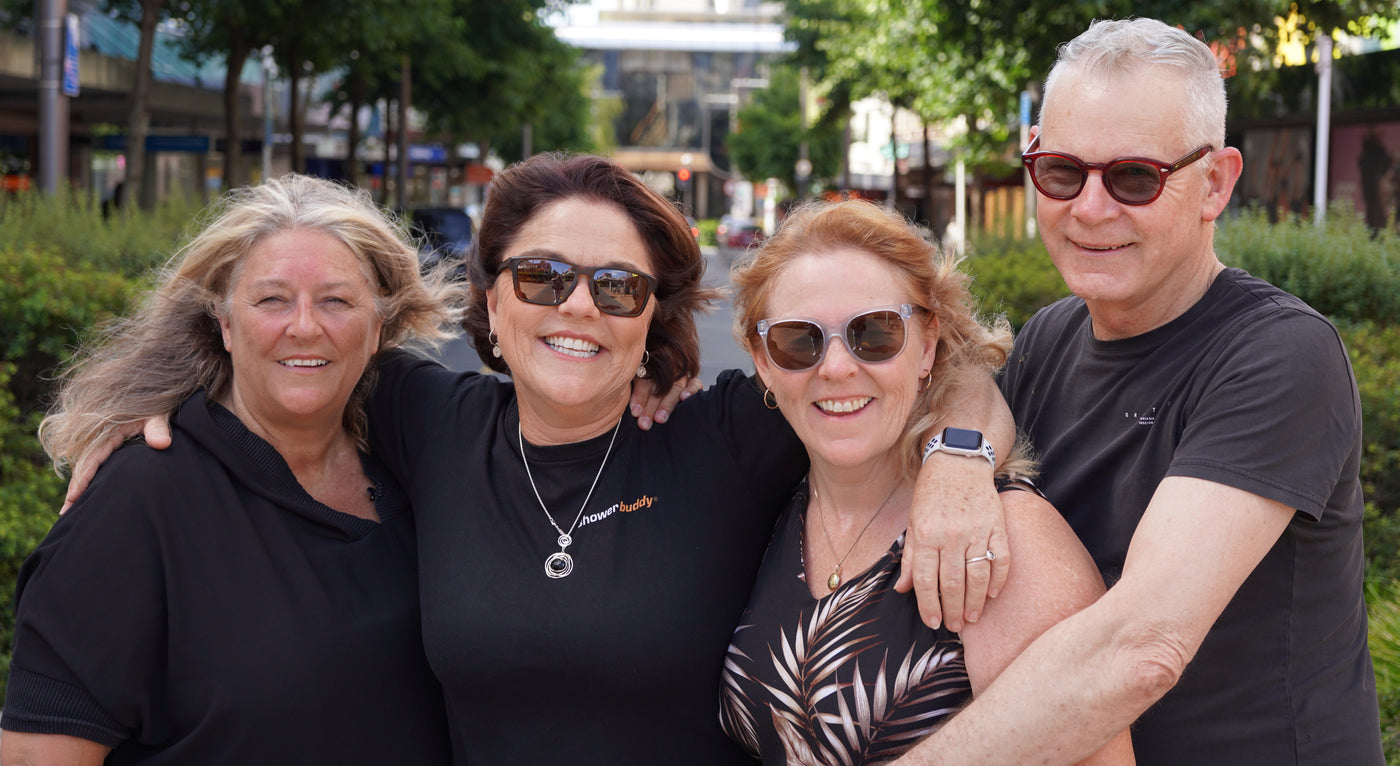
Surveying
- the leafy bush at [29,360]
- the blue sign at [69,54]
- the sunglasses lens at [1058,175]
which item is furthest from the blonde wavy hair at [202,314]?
the blue sign at [69,54]

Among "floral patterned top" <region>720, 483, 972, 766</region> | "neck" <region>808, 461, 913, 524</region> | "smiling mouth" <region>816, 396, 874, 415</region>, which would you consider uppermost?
"smiling mouth" <region>816, 396, 874, 415</region>

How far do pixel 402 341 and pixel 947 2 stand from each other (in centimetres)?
1183

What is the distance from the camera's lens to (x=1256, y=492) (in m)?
2.06

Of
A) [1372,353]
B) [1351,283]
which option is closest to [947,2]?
[1351,283]

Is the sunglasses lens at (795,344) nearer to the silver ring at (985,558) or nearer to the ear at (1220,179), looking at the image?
the silver ring at (985,558)

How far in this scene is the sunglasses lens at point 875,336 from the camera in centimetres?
249

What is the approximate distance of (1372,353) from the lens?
707 centimetres

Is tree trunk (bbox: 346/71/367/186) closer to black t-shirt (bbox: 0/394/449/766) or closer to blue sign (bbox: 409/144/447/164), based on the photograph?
blue sign (bbox: 409/144/447/164)

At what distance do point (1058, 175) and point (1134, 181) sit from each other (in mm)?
168

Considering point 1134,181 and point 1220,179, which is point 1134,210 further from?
point 1220,179

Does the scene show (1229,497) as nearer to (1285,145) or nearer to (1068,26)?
(1068,26)

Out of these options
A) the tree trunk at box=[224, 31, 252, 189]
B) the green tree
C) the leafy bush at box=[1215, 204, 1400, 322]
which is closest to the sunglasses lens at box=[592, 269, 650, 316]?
the leafy bush at box=[1215, 204, 1400, 322]

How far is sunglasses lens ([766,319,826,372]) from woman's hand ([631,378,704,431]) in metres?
0.51

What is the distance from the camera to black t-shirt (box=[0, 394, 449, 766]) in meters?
2.58
